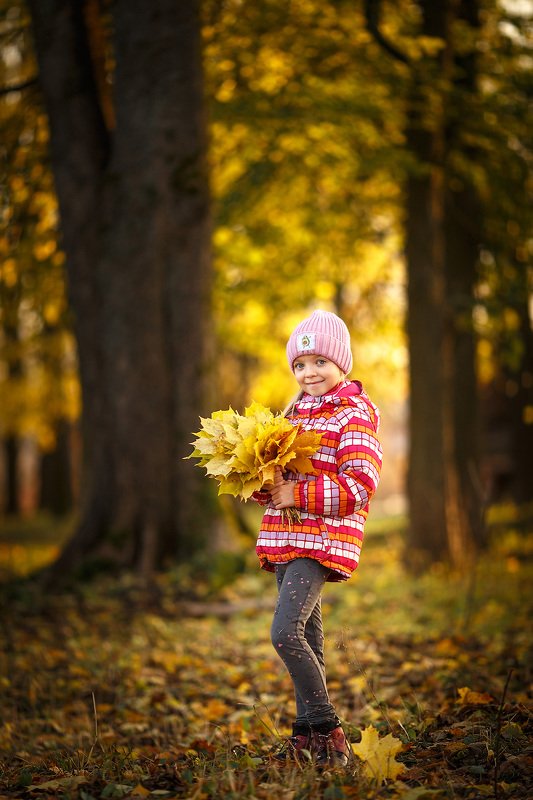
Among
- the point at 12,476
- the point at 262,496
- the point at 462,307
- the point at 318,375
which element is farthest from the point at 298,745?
the point at 12,476

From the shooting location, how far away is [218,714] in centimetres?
524

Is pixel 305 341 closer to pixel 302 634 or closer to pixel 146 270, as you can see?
pixel 302 634

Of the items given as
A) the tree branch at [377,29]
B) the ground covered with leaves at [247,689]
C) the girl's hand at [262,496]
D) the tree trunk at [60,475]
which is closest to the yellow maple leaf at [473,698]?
the ground covered with leaves at [247,689]

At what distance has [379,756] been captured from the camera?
3354 mm

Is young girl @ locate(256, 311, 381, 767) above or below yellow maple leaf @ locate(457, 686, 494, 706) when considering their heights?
above

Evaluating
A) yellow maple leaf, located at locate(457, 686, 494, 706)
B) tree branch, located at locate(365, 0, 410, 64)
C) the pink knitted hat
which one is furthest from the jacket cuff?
tree branch, located at locate(365, 0, 410, 64)

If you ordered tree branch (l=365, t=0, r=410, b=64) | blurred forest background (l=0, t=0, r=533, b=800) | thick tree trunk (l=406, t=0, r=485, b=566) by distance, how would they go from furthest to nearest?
thick tree trunk (l=406, t=0, r=485, b=566) < tree branch (l=365, t=0, r=410, b=64) < blurred forest background (l=0, t=0, r=533, b=800)

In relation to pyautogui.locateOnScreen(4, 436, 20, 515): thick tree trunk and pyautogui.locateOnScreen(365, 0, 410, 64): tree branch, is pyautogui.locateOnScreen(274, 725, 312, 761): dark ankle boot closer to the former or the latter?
pyautogui.locateOnScreen(365, 0, 410, 64): tree branch

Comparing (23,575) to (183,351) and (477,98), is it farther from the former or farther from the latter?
(477,98)

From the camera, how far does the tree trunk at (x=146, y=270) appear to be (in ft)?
28.9

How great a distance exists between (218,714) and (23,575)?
14.5 feet

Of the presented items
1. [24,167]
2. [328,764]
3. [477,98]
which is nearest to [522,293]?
[477,98]

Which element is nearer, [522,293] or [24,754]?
[24,754]

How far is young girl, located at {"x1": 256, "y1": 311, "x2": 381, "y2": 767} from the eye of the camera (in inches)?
139
